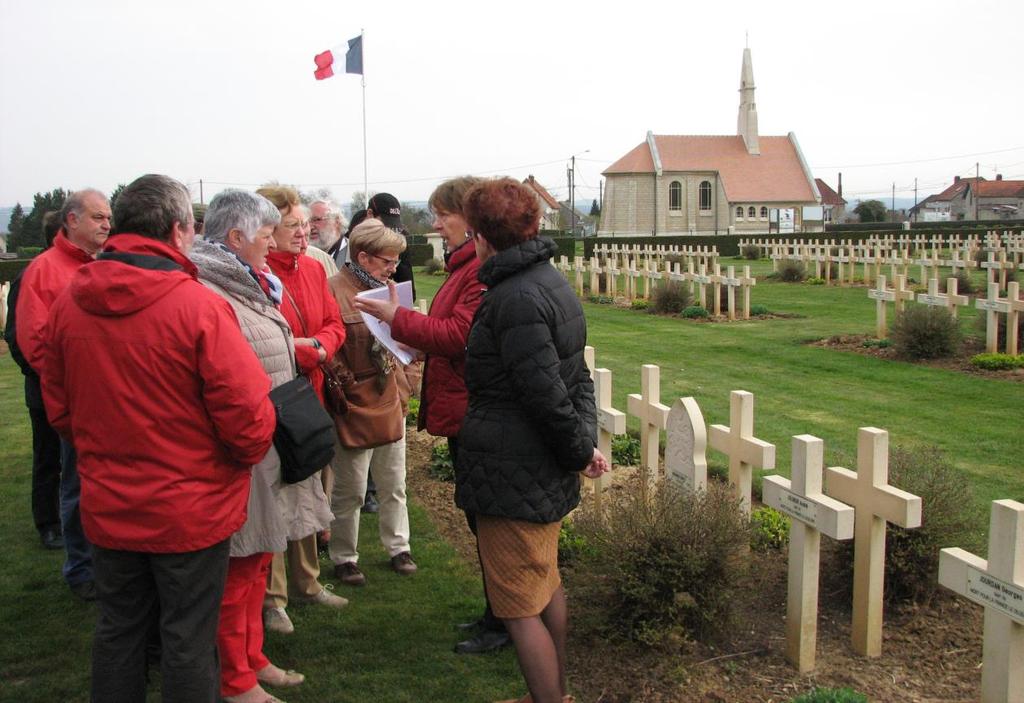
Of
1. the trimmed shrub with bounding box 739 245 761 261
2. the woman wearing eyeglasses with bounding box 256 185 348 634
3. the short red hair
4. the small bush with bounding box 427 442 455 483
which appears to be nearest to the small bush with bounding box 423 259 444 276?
the trimmed shrub with bounding box 739 245 761 261

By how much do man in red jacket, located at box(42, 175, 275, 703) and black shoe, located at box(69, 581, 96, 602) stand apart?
68.1 inches

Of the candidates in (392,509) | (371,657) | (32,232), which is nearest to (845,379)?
(392,509)

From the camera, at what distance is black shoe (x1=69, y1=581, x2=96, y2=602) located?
4.35 meters

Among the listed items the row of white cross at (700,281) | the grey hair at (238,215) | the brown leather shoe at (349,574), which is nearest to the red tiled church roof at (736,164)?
the row of white cross at (700,281)

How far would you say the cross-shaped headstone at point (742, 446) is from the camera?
399cm

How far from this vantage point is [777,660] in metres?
3.51

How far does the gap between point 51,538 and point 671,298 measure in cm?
1248

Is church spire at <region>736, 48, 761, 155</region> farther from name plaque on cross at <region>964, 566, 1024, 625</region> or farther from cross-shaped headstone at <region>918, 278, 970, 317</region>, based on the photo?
name plaque on cross at <region>964, 566, 1024, 625</region>

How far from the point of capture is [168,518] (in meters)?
2.57

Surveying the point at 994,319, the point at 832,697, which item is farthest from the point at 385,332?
the point at 994,319

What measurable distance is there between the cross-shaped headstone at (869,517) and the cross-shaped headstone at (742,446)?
47 centimetres

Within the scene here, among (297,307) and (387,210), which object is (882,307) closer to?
(387,210)

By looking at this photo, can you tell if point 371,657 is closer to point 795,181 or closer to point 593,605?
point 593,605

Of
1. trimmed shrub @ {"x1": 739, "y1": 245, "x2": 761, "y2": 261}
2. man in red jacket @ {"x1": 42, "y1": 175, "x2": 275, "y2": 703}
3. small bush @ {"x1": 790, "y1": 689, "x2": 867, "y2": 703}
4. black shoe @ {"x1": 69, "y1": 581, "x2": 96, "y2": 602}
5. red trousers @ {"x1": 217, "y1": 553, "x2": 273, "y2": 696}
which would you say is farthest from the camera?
trimmed shrub @ {"x1": 739, "y1": 245, "x2": 761, "y2": 261}
